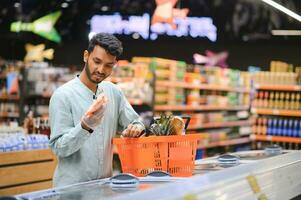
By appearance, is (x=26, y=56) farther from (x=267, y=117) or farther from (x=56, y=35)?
(x=267, y=117)

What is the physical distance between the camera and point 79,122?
274 centimetres

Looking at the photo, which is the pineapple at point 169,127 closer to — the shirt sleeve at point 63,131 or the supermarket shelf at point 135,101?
the shirt sleeve at point 63,131

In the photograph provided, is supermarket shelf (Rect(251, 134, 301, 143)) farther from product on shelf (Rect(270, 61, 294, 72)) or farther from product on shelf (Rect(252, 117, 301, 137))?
product on shelf (Rect(270, 61, 294, 72))

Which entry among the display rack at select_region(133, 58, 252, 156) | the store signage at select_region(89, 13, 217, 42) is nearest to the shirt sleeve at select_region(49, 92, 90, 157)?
the display rack at select_region(133, 58, 252, 156)

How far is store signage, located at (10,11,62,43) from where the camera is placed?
16.7m

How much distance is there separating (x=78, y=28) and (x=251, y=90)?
645cm

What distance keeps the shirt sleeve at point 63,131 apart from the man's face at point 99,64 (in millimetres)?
189

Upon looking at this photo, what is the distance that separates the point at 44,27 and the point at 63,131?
15.3 meters

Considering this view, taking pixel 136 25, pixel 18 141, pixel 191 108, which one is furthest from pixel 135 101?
pixel 136 25

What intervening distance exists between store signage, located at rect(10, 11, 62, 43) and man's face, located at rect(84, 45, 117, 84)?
1442 cm

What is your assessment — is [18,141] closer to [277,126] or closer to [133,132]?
[133,132]

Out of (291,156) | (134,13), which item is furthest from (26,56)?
(291,156)

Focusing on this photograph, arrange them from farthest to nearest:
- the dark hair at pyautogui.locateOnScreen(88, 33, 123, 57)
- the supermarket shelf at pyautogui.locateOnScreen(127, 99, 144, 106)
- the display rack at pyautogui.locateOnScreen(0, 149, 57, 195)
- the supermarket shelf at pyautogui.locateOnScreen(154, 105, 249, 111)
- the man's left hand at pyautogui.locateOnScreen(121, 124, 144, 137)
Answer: the supermarket shelf at pyautogui.locateOnScreen(154, 105, 249, 111) → the supermarket shelf at pyautogui.locateOnScreen(127, 99, 144, 106) → the display rack at pyautogui.locateOnScreen(0, 149, 57, 195) → the dark hair at pyautogui.locateOnScreen(88, 33, 123, 57) → the man's left hand at pyautogui.locateOnScreen(121, 124, 144, 137)

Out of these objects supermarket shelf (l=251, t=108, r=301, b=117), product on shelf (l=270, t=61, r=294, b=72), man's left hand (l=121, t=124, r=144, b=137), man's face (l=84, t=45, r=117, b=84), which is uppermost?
product on shelf (l=270, t=61, r=294, b=72)
